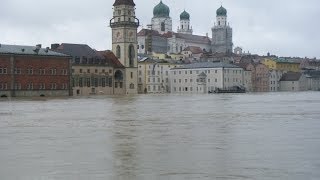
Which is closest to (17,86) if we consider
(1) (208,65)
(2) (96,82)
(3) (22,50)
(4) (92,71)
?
(3) (22,50)

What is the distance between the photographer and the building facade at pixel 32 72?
114 meters

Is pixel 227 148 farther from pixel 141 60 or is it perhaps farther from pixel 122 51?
pixel 141 60

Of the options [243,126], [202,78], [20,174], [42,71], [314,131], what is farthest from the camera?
[202,78]

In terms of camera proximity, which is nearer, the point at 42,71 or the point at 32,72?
the point at 32,72

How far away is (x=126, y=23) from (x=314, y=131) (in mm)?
132705

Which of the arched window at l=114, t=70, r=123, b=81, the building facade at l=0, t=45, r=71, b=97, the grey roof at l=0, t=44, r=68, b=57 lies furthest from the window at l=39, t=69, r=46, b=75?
the arched window at l=114, t=70, r=123, b=81

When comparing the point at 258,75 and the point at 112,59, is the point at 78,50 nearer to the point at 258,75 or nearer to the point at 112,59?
the point at 112,59

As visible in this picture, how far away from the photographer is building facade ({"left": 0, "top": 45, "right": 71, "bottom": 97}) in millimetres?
114188

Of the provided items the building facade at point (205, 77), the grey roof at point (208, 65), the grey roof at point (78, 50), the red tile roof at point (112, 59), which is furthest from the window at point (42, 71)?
the grey roof at point (208, 65)

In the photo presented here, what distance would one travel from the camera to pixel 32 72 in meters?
118

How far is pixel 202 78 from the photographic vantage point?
170m

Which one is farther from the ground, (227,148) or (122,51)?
(122,51)

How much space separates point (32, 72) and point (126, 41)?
41276 millimetres

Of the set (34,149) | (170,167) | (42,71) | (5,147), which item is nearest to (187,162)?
(170,167)
